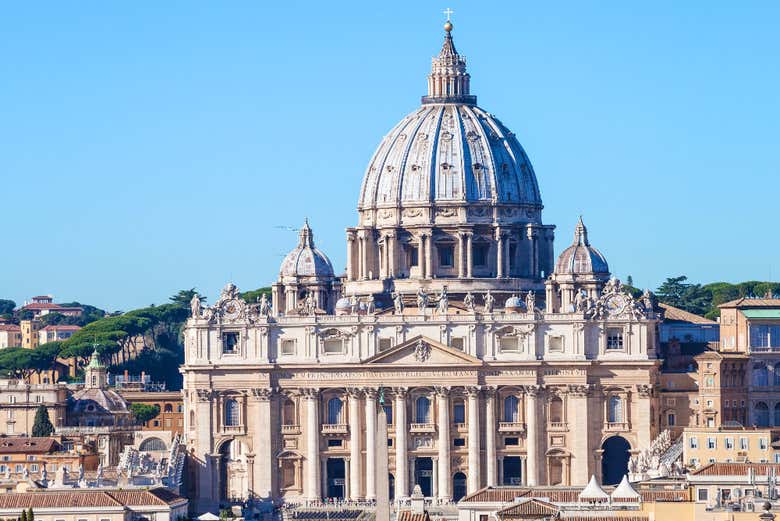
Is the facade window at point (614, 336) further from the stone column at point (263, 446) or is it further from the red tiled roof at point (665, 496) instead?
the red tiled roof at point (665, 496)

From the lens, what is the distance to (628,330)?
195 metres

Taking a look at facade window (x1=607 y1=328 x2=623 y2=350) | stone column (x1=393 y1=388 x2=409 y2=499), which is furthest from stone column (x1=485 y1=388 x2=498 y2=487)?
facade window (x1=607 y1=328 x2=623 y2=350)

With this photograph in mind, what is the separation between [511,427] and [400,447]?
19.7 ft

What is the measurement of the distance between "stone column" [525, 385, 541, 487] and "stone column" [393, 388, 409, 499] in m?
6.45

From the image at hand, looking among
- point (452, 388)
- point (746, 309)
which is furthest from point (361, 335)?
point (746, 309)

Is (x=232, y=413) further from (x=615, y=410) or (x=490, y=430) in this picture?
(x=615, y=410)

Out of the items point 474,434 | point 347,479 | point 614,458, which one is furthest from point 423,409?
point 614,458

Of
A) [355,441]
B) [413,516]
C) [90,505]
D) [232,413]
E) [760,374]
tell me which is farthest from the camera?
[232,413]

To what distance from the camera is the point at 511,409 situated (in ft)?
642

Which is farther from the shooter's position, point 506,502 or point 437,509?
point 437,509

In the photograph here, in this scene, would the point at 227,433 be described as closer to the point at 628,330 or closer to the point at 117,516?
the point at 628,330

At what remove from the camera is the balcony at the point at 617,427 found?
194m

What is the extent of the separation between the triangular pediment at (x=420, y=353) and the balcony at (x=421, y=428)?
3262mm

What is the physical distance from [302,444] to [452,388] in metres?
8.51
